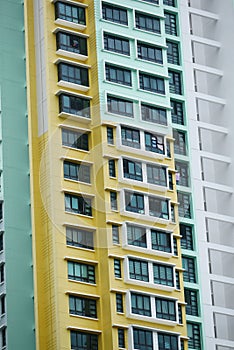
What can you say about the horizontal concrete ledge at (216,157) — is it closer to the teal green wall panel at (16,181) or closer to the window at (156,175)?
the window at (156,175)

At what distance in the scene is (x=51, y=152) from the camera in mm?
56031

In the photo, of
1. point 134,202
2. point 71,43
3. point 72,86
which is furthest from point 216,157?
point 71,43

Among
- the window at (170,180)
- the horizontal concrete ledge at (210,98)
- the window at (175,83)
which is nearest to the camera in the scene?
the window at (170,180)

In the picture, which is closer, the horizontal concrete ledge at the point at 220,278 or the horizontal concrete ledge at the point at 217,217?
the horizontal concrete ledge at the point at 220,278

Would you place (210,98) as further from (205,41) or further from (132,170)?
(132,170)

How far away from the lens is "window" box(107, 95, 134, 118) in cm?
5741

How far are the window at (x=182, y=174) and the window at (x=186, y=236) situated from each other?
86.5 inches

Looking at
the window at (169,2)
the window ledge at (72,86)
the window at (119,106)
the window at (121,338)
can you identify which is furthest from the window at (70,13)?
the window at (121,338)

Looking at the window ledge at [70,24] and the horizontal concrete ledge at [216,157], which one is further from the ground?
the window ledge at [70,24]

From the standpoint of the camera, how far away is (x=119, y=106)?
57625 millimetres

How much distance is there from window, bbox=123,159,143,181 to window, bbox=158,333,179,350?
7.50 metres

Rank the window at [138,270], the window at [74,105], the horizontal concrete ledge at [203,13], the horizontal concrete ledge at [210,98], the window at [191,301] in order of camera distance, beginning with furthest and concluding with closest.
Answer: the horizontal concrete ledge at [203,13] → the horizontal concrete ledge at [210,98] → the window at [191,301] → the window at [74,105] → the window at [138,270]

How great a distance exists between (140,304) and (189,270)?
441 centimetres

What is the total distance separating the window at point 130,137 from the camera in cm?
5703
